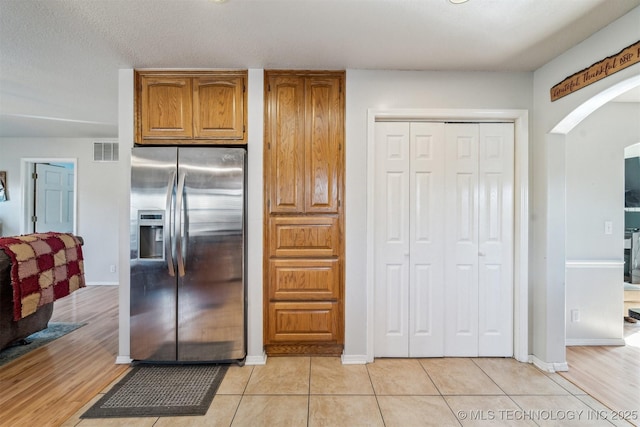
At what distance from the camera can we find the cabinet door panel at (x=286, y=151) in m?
2.60

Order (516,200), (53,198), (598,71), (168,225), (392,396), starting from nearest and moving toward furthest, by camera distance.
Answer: (598,71) < (392,396) < (168,225) < (516,200) < (53,198)

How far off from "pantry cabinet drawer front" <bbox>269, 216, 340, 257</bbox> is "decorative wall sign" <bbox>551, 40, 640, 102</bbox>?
2001mm

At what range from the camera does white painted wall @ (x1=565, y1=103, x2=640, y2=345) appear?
2953mm

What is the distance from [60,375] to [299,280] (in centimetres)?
199

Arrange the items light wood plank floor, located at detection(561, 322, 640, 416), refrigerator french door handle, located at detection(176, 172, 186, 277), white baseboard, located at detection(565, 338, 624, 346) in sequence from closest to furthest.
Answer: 1. light wood plank floor, located at detection(561, 322, 640, 416)
2. refrigerator french door handle, located at detection(176, 172, 186, 277)
3. white baseboard, located at detection(565, 338, 624, 346)

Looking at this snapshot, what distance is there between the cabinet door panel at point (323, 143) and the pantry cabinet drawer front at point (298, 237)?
11cm

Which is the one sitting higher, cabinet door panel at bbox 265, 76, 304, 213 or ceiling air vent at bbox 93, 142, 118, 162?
ceiling air vent at bbox 93, 142, 118, 162

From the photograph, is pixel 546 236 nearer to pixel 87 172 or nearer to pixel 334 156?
pixel 334 156

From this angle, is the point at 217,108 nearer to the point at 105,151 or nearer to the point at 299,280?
the point at 299,280

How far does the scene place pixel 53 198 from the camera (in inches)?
206

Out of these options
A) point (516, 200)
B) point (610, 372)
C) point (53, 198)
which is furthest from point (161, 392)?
point (53, 198)

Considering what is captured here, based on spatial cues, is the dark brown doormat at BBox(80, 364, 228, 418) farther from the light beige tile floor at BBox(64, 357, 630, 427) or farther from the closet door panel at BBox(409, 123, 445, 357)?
the closet door panel at BBox(409, 123, 445, 357)

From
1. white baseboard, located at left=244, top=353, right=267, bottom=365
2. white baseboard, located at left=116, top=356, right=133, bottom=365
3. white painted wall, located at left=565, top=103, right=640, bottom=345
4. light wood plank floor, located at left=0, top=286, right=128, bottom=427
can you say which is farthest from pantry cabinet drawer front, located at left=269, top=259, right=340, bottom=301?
white painted wall, located at left=565, top=103, right=640, bottom=345

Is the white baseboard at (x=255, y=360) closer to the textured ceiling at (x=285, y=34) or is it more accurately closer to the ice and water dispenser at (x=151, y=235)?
the ice and water dispenser at (x=151, y=235)
